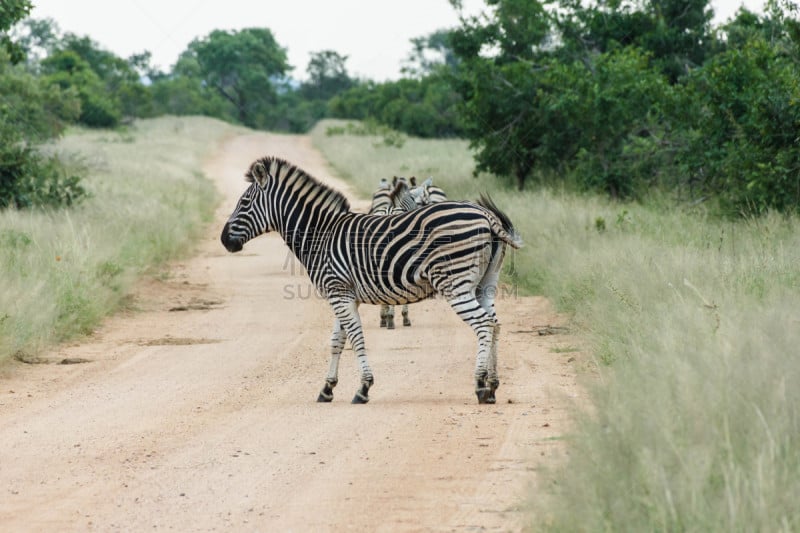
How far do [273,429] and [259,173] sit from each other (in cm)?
290

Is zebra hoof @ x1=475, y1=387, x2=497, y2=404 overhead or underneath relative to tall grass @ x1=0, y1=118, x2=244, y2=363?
underneath

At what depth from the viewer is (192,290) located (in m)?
16.4

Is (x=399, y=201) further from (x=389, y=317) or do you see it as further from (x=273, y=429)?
(x=273, y=429)

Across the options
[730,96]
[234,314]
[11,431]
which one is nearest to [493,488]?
[11,431]

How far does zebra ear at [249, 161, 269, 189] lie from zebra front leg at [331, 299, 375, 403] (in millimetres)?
1433

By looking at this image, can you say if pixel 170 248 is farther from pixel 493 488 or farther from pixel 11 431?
pixel 493 488

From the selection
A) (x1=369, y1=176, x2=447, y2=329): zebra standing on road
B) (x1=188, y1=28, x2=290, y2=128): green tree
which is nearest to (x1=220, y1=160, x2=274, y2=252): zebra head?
(x1=369, y1=176, x2=447, y2=329): zebra standing on road

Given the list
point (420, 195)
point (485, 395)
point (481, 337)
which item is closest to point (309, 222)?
point (481, 337)

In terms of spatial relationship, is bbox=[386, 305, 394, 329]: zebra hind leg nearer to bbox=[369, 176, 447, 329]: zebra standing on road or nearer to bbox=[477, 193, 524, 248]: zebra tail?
bbox=[369, 176, 447, 329]: zebra standing on road

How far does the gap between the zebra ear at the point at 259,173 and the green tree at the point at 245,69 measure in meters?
83.0

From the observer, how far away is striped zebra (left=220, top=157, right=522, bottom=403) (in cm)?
862

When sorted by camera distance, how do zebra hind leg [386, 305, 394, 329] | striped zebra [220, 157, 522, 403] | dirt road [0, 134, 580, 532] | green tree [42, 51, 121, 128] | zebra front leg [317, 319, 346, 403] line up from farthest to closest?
1. green tree [42, 51, 121, 128]
2. zebra hind leg [386, 305, 394, 329]
3. zebra front leg [317, 319, 346, 403]
4. striped zebra [220, 157, 522, 403]
5. dirt road [0, 134, 580, 532]

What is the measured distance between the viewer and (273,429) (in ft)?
24.9

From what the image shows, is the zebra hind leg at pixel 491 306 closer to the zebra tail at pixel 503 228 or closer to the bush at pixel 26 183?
the zebra tail at pixel 503 228
